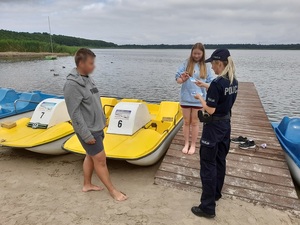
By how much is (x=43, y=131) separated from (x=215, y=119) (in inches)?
139

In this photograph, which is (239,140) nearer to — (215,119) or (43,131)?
(215,119)

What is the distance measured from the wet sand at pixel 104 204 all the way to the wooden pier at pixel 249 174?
14cm

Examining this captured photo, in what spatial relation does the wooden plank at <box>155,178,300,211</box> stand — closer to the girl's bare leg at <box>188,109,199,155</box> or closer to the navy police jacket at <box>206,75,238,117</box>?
the girl's bare leg at <box>188,109,199,155</box>

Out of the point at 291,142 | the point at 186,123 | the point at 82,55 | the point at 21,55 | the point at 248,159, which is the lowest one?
the point at 248,159

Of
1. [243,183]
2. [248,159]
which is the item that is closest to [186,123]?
[248,159]

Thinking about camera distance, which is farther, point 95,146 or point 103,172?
point 103,172

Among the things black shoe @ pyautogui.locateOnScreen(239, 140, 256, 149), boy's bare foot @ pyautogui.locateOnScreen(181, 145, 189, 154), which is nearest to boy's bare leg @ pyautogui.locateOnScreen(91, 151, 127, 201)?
boy's bare foot @ pyautogui.locateOnScreen(181, 145, 189, 154)

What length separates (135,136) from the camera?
4.54 metres

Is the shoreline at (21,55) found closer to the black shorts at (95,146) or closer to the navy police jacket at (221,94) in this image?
the black shorts at (95,146)

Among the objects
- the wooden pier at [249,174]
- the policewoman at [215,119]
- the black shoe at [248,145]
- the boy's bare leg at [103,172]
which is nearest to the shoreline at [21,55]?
the wooden pier at [249,174]

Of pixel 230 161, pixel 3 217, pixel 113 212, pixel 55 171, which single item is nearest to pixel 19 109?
pixel 55 171

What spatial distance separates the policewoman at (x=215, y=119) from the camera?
2627mm

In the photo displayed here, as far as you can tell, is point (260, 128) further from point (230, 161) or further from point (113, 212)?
point (113, 212)

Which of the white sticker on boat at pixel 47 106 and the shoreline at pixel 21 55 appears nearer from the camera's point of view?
the white sticker on boat at pixel 47 106
